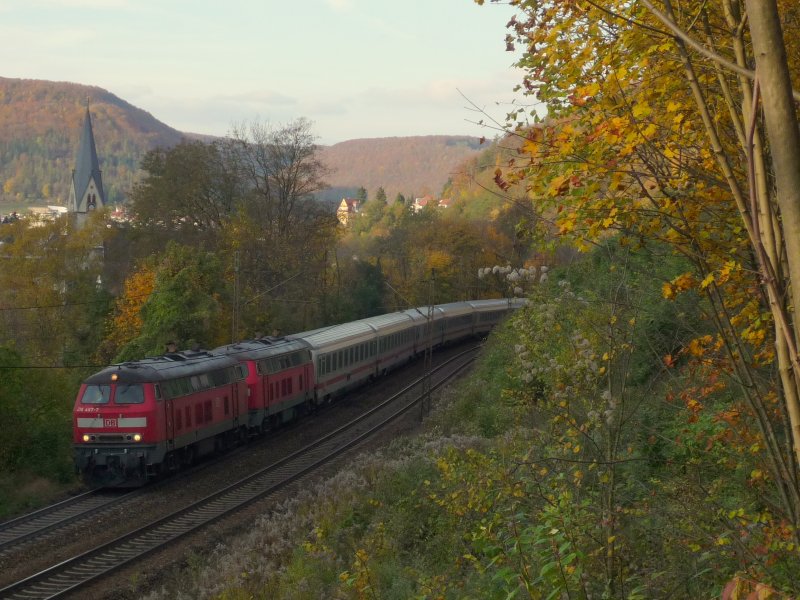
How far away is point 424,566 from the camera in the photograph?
40.3ft

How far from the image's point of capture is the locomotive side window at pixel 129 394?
21875mm

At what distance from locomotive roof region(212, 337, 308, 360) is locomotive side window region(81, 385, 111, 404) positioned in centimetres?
589

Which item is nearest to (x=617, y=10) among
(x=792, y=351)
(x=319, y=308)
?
(x=792, y=351)

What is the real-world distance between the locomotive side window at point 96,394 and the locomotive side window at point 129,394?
267 millimetres

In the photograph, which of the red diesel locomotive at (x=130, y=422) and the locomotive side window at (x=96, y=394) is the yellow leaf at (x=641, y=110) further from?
the locomotive side window at (x=96, y=394)

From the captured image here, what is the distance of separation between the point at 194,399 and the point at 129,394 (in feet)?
8.15

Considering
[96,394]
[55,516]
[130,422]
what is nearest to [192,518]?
[55,516]

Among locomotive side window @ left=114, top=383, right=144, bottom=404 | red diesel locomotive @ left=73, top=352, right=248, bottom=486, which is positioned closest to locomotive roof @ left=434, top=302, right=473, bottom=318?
red diesel locomotive @ left=73, top=352, right=248, bottom=486

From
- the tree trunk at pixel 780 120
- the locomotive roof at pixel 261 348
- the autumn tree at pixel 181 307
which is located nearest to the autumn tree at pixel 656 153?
the tree trunk at pixel 780 120

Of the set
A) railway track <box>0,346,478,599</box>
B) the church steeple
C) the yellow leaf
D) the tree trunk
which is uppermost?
the church steeple

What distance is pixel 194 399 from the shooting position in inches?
952

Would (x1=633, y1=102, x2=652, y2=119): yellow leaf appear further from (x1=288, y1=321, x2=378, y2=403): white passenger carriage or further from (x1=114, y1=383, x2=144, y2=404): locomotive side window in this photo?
(x1=288, y1=321, x2=378, y2=403): white passenger carriage

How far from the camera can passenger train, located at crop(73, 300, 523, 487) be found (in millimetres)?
21953

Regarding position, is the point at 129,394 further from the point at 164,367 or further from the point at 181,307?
the point at 181,307
